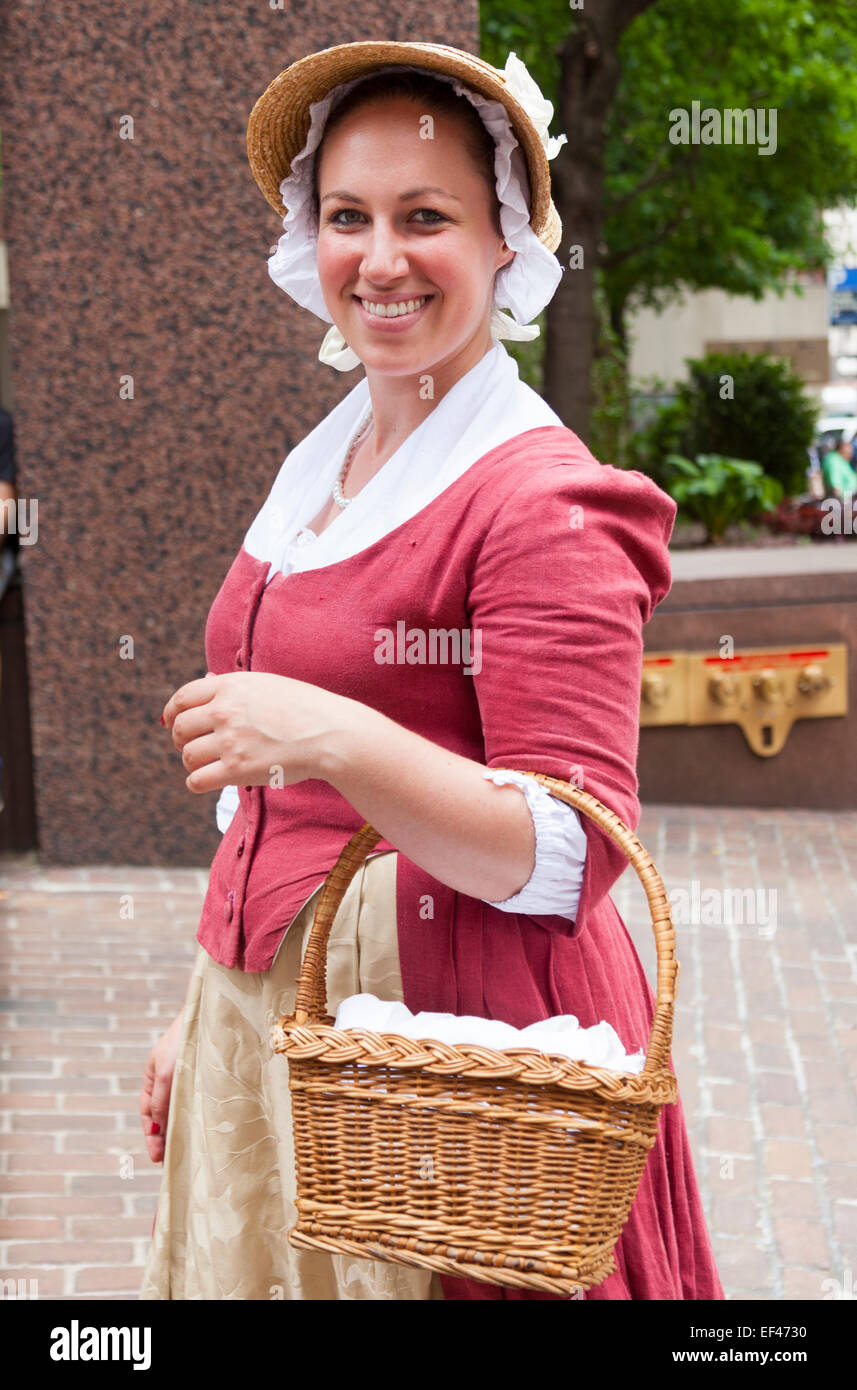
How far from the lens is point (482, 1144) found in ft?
5.14

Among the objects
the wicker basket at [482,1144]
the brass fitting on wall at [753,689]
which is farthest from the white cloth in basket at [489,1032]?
the brass fitting on wall at [753,689]

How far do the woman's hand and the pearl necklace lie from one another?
1.47 feet

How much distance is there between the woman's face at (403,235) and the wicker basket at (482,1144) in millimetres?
602

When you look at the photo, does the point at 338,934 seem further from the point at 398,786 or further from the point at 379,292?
the point at 379,292

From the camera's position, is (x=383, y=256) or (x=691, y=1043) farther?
(x=691, y=1043)

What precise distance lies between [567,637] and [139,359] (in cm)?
504

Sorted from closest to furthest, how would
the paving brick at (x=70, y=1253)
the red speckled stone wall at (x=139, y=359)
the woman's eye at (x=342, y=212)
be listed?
the woman's eye at (x=342, y=212), the paving brick at (x=70, y=1253), the red speckled stone wall at (x=139, y=359)

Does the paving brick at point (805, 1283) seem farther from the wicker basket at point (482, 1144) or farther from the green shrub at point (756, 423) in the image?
the green shrub at point (756, 423)

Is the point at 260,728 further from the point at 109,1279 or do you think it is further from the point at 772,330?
the point at 772,330

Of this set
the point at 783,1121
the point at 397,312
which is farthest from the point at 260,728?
the point at 783,1121

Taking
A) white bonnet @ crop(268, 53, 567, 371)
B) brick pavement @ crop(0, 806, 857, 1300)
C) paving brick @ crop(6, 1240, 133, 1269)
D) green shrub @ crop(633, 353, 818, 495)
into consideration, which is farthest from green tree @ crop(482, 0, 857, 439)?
white bonnet @ crop(268, 53, 567, 371)

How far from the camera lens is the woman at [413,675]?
5.37 feet

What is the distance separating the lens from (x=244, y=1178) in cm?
207

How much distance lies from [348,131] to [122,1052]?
371cm
